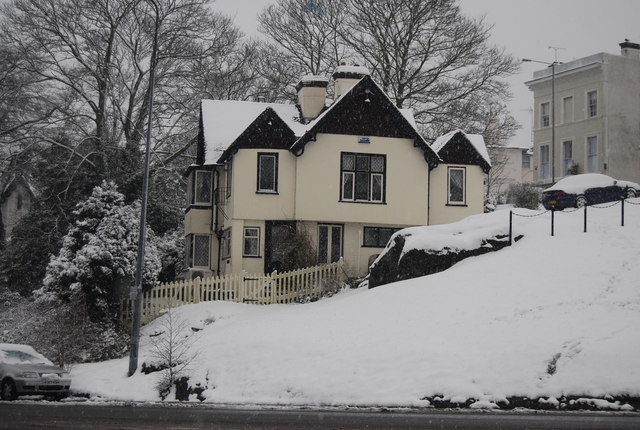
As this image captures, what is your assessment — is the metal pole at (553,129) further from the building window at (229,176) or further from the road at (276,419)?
the road at (276,419)

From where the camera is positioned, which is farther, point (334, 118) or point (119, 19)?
point (119, 19)

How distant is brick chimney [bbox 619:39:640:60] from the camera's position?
180 ft

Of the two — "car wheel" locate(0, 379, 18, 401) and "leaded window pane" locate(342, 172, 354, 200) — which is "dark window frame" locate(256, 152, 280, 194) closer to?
"leaded window pane" locate(342, 172, 354, 200)

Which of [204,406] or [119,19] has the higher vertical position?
[119,19]

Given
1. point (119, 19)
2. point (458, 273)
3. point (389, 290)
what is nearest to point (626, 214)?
point (458, 273)

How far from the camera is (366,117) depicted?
3906cm

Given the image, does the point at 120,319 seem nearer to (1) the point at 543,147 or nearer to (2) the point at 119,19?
(2) the point at 119,19

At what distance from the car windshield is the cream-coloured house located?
526 inches

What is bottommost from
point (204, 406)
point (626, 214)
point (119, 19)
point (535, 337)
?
point (204, 406)

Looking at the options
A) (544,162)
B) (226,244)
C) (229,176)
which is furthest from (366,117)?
(544,162)

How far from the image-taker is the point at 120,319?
32875mm

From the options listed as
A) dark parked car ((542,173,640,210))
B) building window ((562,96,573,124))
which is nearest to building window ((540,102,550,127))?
building window ((562,96,573,124))

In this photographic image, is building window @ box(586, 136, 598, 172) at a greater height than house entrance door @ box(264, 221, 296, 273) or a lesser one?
greater

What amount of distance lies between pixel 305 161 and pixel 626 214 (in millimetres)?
13580
